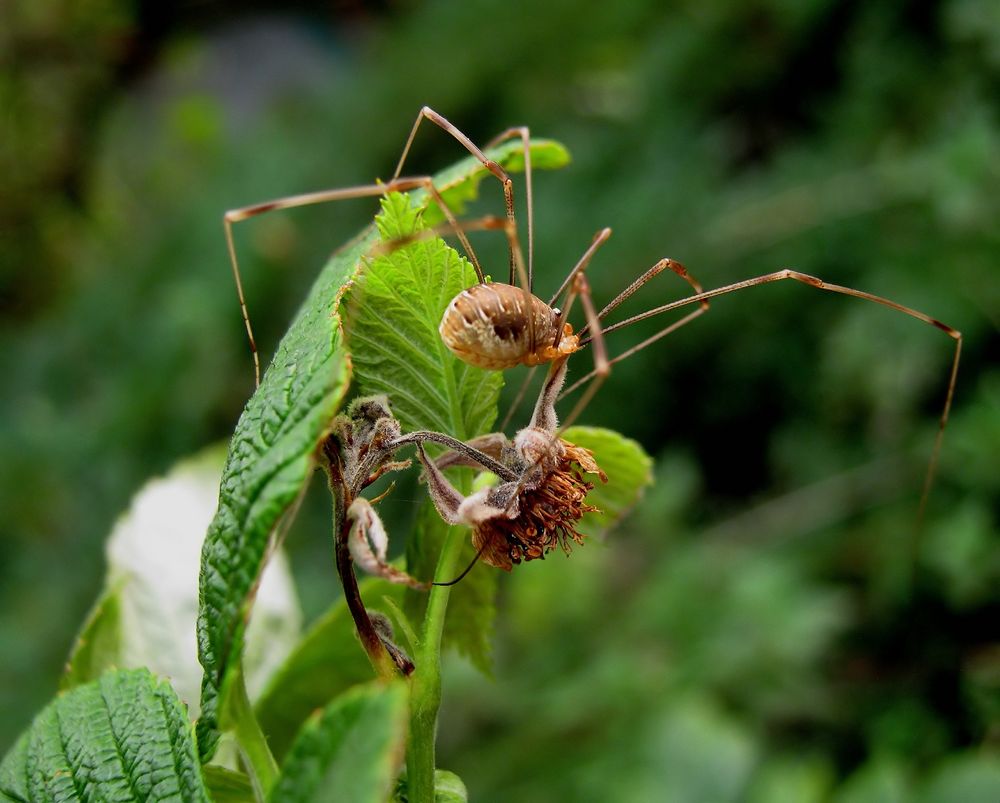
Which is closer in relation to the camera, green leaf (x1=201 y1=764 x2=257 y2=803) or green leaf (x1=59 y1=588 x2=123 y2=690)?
green leaf (x1=201 y1=764 x2=257 y2=803)

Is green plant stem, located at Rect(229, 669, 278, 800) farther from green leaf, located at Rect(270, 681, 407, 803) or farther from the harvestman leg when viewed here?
the harvestman leg

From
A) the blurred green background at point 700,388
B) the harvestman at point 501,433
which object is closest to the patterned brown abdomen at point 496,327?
the harvestman at point 501,433

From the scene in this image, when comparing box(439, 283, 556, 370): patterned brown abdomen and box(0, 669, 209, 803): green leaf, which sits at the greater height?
box(439, 283, 556, 370): patterned brown abdomen

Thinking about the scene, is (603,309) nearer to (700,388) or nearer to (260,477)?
(260,477)

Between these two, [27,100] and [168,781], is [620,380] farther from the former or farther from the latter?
[27,100]

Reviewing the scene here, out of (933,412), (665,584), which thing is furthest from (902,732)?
(933,412)

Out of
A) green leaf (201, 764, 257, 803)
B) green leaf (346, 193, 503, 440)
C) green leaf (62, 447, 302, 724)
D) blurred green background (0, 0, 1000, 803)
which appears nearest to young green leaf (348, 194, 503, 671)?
green leaf (346, 193, 503, 440)

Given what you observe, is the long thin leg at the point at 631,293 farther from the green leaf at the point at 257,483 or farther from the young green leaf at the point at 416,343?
the green leaf at the point at 257,483
